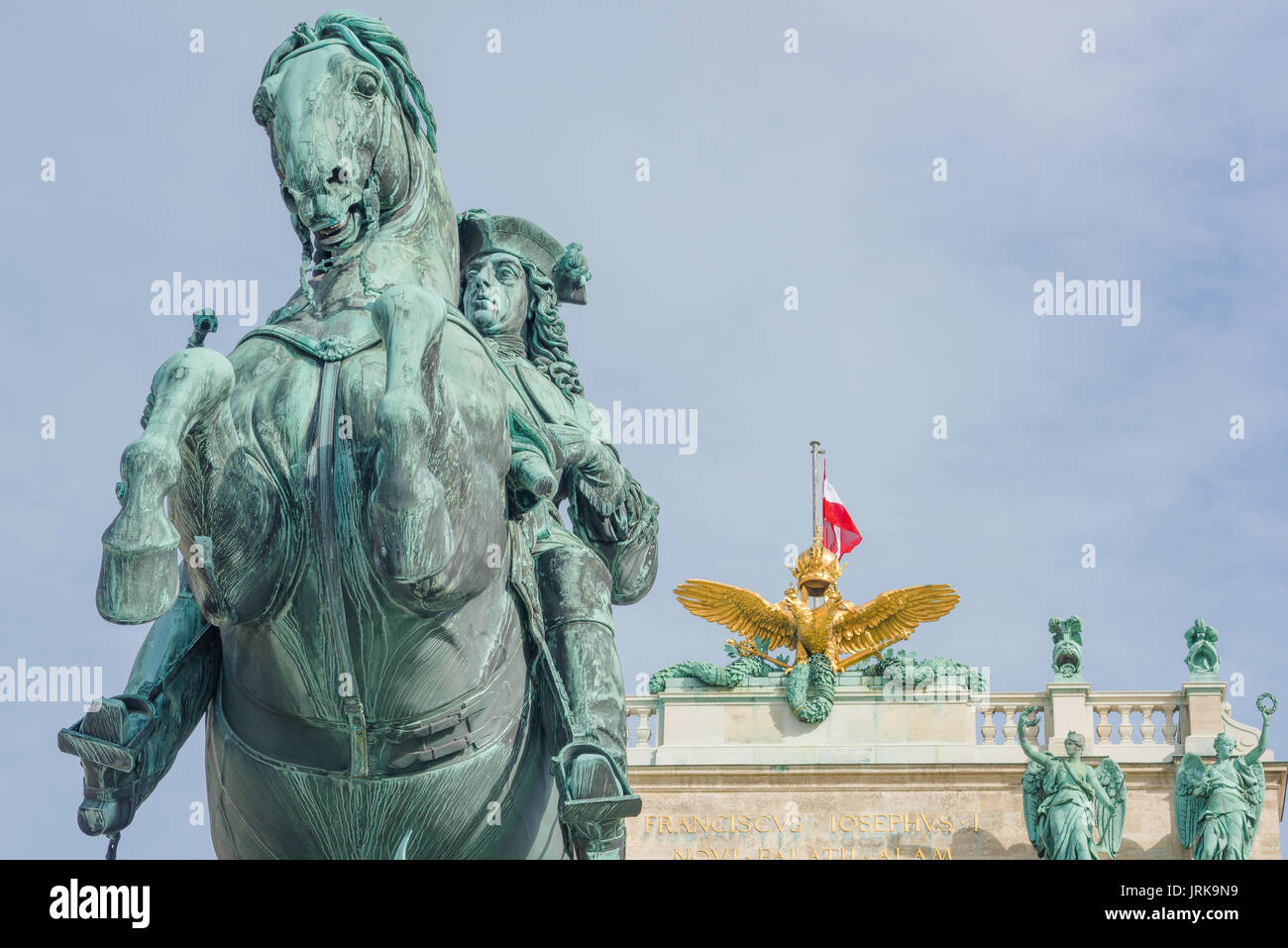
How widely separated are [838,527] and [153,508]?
110 feet

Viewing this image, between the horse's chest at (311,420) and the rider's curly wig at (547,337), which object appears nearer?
the horse's chest at (311,420)

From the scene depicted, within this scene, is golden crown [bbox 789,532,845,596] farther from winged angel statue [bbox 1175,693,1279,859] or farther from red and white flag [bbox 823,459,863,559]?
winged angel statue [bbox 1175,693,1279,859]

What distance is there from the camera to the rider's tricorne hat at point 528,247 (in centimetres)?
830

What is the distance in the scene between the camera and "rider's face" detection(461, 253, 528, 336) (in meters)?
8.24

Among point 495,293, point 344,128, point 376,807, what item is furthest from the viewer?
point 495,293

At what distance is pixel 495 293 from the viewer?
27.1 feet

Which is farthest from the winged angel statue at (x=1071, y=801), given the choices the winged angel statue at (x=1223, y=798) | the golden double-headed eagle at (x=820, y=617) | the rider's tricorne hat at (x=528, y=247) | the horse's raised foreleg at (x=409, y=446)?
the horse's raised foreleg at (x=409, y=446)

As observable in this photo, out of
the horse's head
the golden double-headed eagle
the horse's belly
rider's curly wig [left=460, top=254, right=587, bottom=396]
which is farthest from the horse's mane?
the golden double-headed eagle

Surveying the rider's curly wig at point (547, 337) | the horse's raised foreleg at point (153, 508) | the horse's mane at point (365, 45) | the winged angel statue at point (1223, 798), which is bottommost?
the winged angel statue at point (1223, 798)

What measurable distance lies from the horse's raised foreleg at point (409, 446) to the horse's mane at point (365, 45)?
1.00 metres

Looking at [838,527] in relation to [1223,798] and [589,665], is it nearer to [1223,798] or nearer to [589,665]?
[1223,798]

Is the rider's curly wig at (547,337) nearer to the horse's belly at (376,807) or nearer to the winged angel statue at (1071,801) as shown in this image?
the horse's belly at (376,807)

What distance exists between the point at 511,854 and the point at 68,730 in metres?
1.24

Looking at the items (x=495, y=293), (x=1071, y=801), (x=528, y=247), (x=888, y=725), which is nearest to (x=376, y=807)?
(x=495, y=293)
